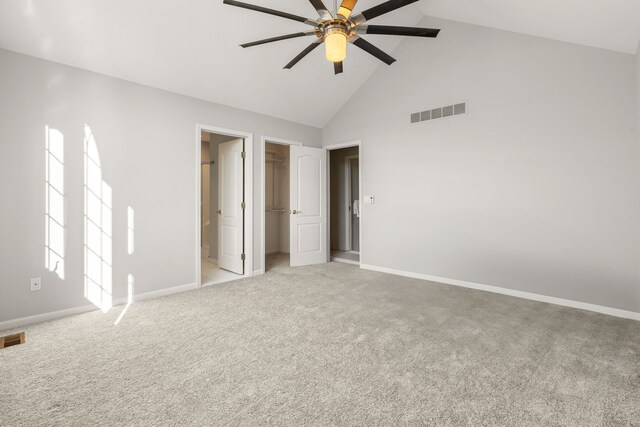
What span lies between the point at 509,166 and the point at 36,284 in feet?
18.0

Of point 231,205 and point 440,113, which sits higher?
point 440,113

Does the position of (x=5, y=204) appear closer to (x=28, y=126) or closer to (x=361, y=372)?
(x=28, y=126)

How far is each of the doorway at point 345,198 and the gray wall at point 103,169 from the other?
10.1 ft

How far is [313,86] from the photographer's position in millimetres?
4773

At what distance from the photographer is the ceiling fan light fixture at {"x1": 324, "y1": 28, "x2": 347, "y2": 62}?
2167mm

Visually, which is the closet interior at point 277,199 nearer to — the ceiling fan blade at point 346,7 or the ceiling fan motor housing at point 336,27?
the ceiling fan motor housing at point 336,27

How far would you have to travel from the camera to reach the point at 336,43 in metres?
2.17

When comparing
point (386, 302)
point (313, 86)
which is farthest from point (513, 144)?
point (313, 86)

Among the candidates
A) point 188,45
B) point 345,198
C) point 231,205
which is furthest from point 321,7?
point 345,198

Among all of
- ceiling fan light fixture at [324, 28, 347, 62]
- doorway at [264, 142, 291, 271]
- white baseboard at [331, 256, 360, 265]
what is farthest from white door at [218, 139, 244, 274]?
ceiling fan light fixture at [324, 28, 347, 62]

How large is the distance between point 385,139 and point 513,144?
1.88 metres

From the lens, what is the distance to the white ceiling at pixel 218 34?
2.70 m

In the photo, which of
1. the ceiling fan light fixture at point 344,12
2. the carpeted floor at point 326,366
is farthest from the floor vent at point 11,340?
the ceiling fan light fixture at point 344,12

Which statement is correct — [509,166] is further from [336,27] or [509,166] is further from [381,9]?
[336,27]
